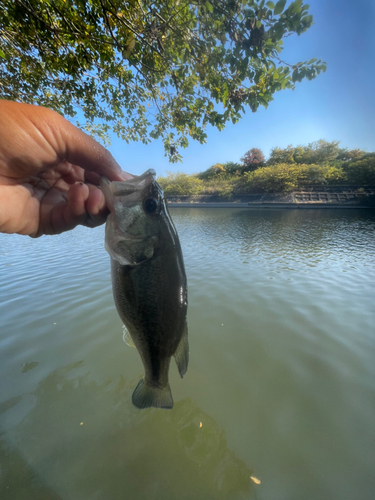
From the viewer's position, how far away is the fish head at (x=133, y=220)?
1733 millimetres

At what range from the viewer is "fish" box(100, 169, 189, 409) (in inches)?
68.2

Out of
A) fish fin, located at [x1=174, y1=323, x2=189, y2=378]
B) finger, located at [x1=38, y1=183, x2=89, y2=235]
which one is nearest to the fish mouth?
finger, located at [x1=38, y1=183, x2=89, y2=235]

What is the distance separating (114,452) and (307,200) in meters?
34.1

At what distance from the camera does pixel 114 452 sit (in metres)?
2.45

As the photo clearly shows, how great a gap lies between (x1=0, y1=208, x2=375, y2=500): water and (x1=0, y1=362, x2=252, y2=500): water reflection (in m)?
0.01

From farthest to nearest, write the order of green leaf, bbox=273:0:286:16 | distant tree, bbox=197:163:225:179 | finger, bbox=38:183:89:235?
distant tree, bbox=197:163:225:179 < green leaf, bbox=273:0:286:16 < finger, bbox=38:183:89:235

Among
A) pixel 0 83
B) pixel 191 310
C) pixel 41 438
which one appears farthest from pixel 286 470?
pixel 0 83

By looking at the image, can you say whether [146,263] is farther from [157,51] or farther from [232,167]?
[232,167]

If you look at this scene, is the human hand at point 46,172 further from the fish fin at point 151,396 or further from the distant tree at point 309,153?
the distant tree at point 309,153

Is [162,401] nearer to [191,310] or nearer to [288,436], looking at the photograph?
[288,436]

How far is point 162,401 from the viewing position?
185 cm

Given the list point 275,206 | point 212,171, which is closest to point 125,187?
point 275,206

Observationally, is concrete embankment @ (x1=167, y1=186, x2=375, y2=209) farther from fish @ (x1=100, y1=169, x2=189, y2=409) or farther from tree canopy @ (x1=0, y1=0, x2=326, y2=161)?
fish @ (x1=100, y1=169, x2=189, y2=409)

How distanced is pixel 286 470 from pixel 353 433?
1.00 metres
